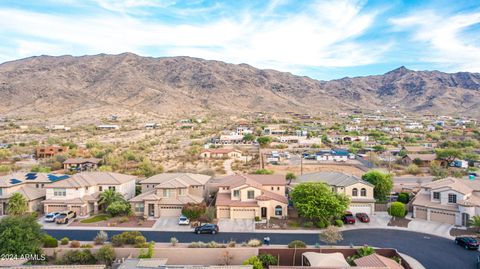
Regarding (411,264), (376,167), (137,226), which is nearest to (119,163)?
(137,226)

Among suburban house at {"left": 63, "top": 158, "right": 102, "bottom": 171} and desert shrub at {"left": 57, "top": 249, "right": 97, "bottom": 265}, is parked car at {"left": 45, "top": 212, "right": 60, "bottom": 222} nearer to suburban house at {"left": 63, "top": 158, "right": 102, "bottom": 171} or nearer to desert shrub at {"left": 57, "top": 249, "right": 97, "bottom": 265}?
desert shrub at {"left": 57, "top": 249, "right": 97, "bottom": 265}

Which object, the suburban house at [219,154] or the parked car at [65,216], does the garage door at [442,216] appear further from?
the suburban house at [219,154]

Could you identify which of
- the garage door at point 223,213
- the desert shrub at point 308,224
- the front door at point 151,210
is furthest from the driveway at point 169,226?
the desert shrub at point 308,224

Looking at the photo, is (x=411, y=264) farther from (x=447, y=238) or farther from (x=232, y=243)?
(x=232, y=243)

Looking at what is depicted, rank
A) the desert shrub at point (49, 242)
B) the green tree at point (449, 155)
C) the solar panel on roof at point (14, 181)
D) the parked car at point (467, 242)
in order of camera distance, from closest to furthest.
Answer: the desert shrub at point (49, 242)
the parked car at point (467, 242)
the solar panel on roof at point (14, 181)
the green tree at point (449, 155)

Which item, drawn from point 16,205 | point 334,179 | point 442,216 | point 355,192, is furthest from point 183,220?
point 442,216

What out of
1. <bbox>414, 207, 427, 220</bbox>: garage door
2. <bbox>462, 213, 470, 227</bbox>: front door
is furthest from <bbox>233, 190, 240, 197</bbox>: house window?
<bbox>462, 213, 470, 227</bbox>: front door
